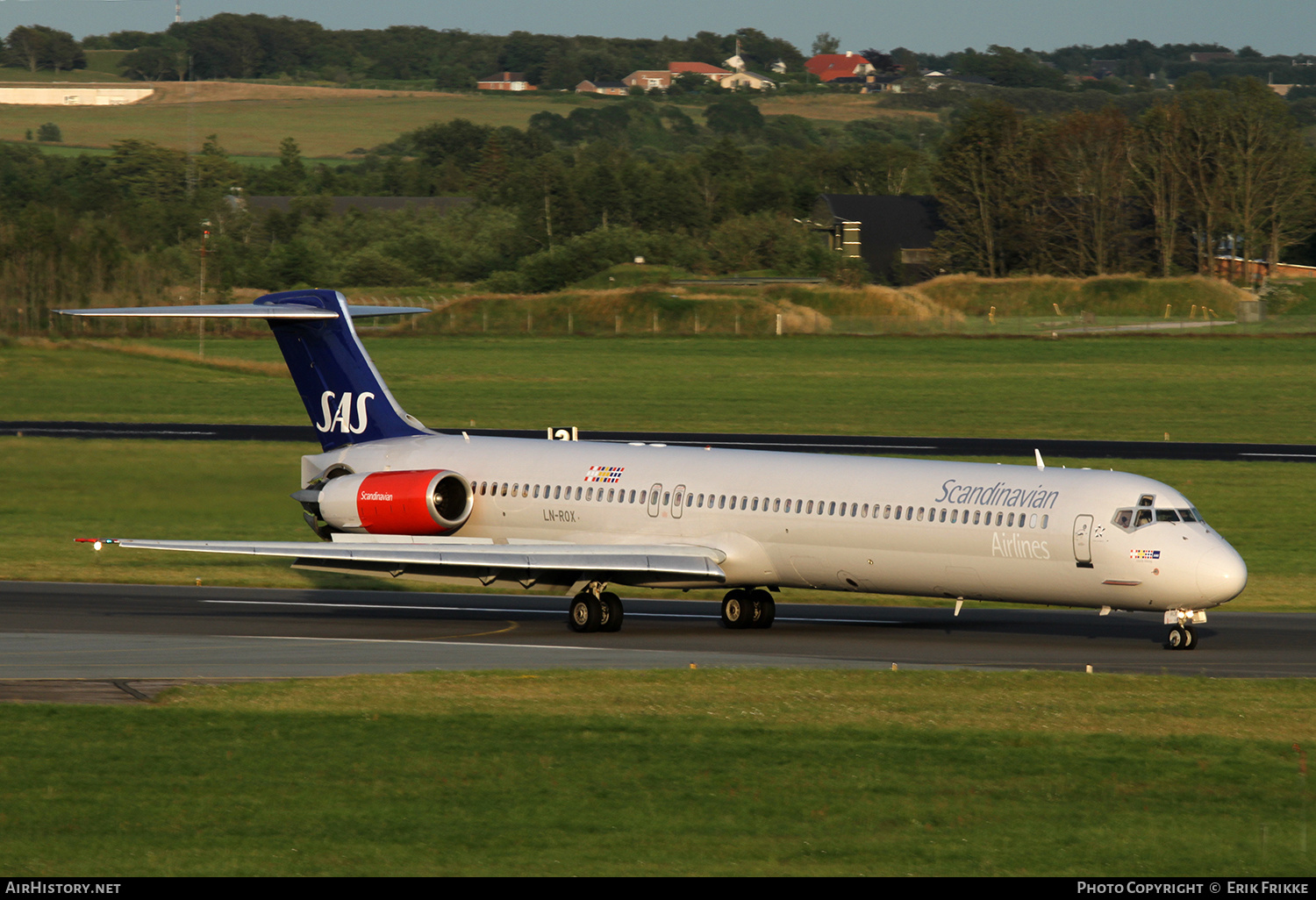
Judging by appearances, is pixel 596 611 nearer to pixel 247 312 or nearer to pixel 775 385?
pixel 247 312

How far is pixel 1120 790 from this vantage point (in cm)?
1758

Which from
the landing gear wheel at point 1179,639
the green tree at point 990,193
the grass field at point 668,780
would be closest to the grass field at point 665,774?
the grass field at point 668,780

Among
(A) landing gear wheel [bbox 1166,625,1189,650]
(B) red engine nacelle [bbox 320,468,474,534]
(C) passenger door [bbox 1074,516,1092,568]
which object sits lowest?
(A) landing gear wheel [bbox 1166,625,1189,650]

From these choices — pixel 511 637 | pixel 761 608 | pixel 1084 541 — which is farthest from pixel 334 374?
pixel 1084 541

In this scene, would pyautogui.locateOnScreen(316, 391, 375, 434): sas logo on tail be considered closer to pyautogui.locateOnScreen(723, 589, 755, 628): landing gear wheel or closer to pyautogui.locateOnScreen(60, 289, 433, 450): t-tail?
pyautogui.locateOnScreen(60, 289, 433, 450): t-tail

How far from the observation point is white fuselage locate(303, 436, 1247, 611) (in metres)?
28.1

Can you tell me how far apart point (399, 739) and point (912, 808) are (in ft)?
20.7

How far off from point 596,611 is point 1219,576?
11.1 meters

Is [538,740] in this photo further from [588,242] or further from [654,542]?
[588,242]

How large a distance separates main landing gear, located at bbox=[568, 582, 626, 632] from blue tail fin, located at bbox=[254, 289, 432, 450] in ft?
22.6

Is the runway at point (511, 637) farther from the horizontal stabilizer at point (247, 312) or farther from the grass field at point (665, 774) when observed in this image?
the horizontal stabilizer at point (247, 312)

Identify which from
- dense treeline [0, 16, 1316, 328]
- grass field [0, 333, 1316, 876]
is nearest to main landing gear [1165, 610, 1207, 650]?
grass field [0, 333, 1316, 876]

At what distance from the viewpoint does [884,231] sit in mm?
136625

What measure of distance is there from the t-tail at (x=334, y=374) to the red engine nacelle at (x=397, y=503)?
7.47ft
